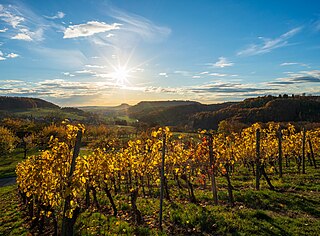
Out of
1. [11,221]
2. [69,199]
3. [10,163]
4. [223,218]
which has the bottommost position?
[10,163]

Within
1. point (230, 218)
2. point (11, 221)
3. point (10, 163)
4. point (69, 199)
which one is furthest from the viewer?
point (10, 163)

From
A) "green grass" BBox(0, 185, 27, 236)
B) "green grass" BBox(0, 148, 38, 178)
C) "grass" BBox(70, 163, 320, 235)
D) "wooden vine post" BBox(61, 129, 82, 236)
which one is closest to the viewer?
"wooden vine post" BBox(61, 129, 82, 236)

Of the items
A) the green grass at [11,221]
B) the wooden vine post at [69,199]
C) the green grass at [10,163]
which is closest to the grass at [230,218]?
the wooden vine post at [69,199]

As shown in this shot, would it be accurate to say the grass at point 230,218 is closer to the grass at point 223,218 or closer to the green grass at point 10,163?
the grass at point 223,218

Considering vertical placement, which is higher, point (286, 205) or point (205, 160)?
point (205, 160)

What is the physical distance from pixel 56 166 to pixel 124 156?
867 centimetres

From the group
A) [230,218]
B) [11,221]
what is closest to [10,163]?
[11,221]

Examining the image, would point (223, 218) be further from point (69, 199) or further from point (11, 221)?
point (11, 221)

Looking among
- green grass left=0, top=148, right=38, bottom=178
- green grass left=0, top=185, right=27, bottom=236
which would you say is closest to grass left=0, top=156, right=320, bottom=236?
green grass left=0, top=185, right=27, bottom=236

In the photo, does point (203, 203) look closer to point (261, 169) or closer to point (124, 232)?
point (261, 169)

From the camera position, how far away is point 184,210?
35.8ft

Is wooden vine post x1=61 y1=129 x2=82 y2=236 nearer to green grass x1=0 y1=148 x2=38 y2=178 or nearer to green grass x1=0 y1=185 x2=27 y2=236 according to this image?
green grass x1=0 y1=185 x2=27 y2=236

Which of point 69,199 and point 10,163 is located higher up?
point 69,199

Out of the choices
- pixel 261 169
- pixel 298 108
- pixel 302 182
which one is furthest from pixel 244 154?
pixel 298 108
